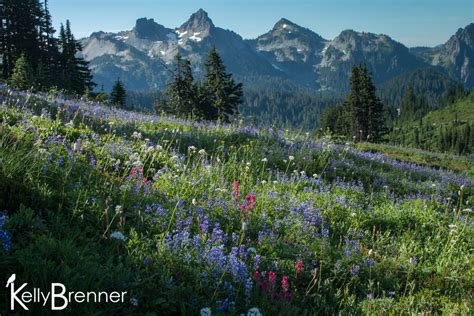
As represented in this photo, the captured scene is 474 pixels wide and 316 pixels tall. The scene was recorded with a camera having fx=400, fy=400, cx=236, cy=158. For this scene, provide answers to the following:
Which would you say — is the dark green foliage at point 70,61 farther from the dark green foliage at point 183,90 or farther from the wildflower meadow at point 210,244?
the wildflower meadow at point 210,244

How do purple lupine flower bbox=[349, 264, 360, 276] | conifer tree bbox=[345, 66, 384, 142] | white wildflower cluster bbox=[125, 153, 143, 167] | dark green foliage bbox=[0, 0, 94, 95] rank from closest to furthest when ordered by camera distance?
1. purple lupine flower bbox=[349, 264, 360, 276]
2. white wildflower cluster bbox=[125, 153, 143, 167]
3. dark green foliage bbox=[0, 0, 94, 95]
4. conifer tree bbox=[345, 66, 384, 142]

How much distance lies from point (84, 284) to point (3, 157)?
8.78ft

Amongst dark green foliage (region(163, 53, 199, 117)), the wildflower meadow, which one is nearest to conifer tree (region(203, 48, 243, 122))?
dark green foliage (region(163, 53, 199, 117))

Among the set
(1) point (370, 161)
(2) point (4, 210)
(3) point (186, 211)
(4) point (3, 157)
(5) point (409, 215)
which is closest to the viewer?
(2) point (4, 210)

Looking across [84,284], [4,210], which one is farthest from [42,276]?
[4,210]

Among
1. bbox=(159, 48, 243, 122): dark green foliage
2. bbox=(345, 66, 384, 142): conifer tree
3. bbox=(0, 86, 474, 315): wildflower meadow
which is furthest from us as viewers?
bbox=(345, 66, 384, 142): conifer tree

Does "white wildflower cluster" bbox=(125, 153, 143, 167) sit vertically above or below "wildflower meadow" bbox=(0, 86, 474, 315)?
above

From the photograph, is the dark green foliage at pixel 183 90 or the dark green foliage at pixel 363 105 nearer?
the dark green foliage at pixel 183 90

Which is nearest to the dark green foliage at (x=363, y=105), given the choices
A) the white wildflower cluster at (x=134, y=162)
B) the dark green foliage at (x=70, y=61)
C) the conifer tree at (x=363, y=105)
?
the conifer tree at (x=363, y=105)

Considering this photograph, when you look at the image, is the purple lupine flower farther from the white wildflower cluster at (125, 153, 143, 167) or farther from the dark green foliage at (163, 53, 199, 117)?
the dark green foliage at (163, 53, 199, 117)

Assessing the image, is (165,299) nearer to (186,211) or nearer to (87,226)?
(87,226)

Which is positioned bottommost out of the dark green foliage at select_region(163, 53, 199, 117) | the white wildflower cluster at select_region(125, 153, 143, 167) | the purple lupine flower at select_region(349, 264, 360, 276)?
the purple lupine flower at select_region(349, 264, 360, 276)

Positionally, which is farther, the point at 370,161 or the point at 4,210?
the point at 370,161

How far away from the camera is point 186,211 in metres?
5.52
